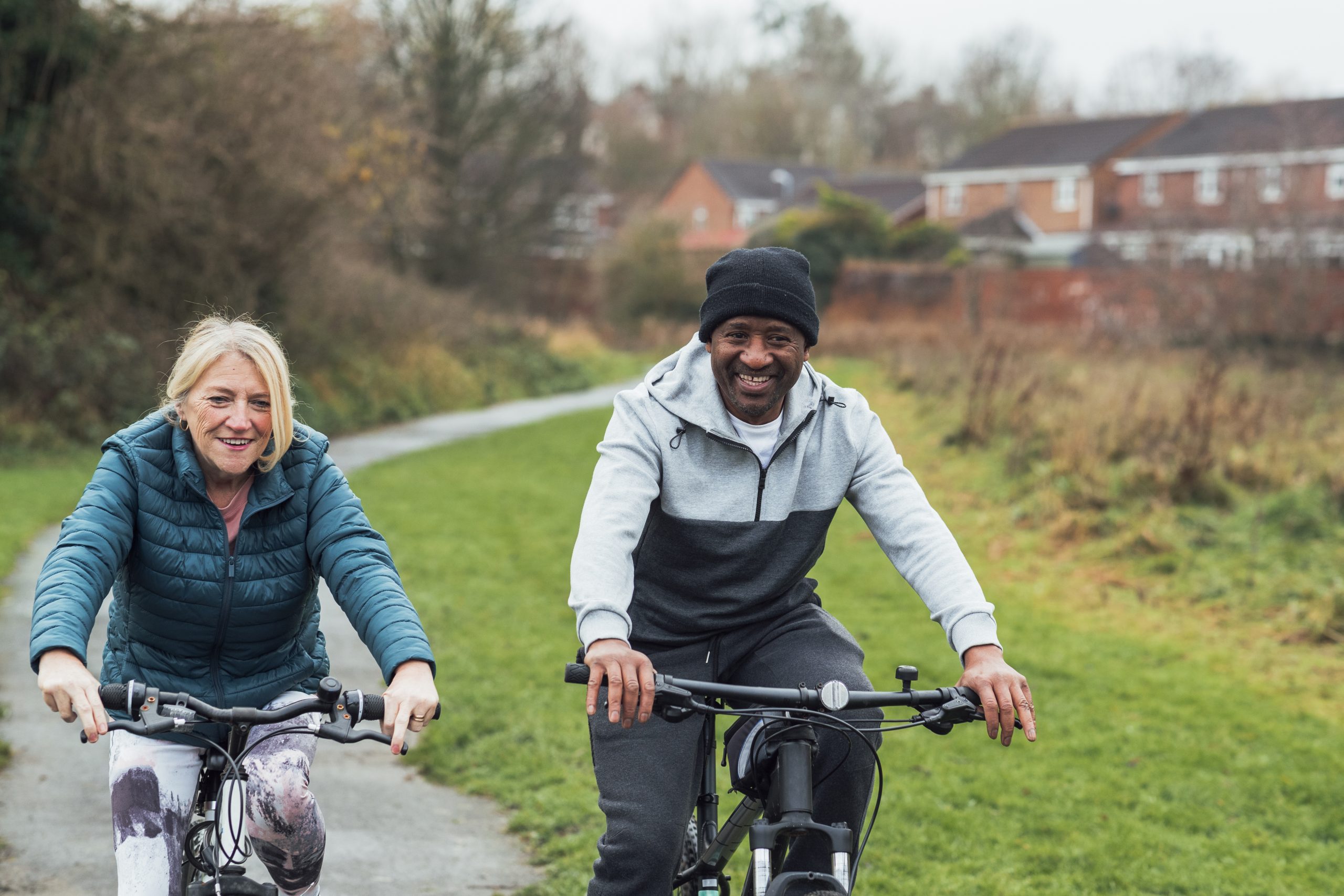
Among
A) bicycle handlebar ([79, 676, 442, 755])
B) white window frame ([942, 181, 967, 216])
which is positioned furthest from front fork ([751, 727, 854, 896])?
white window frame ([942, 181, 967, 216])

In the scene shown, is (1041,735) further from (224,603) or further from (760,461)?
(224,603)

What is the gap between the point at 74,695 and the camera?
2559 mm

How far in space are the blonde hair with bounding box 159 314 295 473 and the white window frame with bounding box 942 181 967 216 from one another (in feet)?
190

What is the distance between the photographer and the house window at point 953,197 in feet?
193

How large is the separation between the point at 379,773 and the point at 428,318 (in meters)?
20.8

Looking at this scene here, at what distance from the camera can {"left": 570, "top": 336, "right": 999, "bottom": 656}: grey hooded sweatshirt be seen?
3207 millimetres

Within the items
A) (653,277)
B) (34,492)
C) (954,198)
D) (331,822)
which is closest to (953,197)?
(954,198)

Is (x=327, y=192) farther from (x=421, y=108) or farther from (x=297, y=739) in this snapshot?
(x=297, y=739)

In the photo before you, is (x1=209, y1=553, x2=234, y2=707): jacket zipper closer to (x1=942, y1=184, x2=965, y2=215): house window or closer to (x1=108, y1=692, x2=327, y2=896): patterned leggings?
(x1=108, y1=692, x2=327, y2=896): patterned leggings

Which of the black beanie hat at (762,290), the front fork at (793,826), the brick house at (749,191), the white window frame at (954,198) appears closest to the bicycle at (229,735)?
the front fork at (793,826)

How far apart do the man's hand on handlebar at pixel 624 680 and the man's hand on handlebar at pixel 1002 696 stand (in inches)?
26.8

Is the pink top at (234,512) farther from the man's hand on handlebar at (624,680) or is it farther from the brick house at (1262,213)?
the brick house at (1262,213)

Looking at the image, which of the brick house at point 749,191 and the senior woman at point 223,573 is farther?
the brick house at point 749,191

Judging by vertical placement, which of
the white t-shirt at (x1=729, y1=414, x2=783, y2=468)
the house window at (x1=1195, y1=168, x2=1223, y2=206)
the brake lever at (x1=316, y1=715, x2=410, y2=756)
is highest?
the house window at (x1=1195, y1=168, x2=1223, y2=206)
